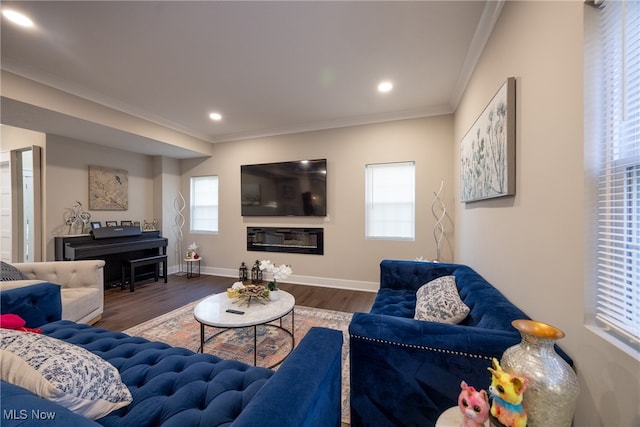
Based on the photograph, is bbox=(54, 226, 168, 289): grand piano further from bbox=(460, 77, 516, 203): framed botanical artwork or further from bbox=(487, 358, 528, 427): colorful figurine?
bbox=(460, 77, 516, 203): framed botanical artwork

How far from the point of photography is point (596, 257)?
0.91 metres

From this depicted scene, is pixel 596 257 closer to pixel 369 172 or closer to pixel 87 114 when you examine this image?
pixel 369 172

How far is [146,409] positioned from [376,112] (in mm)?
3909

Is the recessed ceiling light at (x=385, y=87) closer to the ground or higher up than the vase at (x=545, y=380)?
higher up

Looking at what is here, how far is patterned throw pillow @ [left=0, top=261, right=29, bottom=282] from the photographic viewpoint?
7.09 ft

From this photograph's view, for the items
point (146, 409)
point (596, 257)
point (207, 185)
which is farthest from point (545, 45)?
point (207, 185)

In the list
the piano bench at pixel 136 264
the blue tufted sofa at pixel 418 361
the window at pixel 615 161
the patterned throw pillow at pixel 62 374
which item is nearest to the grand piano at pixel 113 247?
the piano bench at pixel 136 264

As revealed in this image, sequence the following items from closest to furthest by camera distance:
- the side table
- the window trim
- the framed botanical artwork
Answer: the framed botanical artwork, the side table, the window trim

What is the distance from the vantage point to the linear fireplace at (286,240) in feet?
13.9

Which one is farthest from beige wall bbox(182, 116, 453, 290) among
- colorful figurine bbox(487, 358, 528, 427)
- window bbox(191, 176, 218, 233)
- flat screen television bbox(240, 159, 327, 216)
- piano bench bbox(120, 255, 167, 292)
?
colorful figurine bbox(487, 358, 528, 427)

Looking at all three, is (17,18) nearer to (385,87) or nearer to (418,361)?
(385,87)

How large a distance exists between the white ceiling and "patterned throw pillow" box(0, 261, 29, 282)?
1.71 meters

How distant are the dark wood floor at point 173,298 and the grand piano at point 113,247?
0.38 meters

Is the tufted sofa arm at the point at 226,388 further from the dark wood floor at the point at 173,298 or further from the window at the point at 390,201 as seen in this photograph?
the window at the point at 390,201
